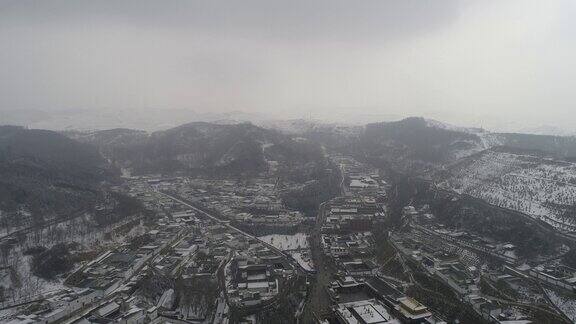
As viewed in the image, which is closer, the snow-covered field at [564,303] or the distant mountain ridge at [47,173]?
the snow-covered field at [564,303]

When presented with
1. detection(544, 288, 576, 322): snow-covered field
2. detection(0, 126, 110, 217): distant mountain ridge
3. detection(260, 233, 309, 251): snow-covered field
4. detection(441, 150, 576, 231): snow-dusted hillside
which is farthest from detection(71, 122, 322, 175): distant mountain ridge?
detection(544, 288, 576, 322): snow-covered field

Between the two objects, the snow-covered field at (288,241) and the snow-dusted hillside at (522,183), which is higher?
the snow-dusted hillside at (522,183)

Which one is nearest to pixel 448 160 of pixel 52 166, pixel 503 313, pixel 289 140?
pixel 289 140

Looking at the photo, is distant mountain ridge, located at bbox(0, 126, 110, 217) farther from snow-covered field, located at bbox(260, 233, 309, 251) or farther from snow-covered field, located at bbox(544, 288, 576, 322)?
snow-covered field, located at bbox(544, 288, 576, 322)

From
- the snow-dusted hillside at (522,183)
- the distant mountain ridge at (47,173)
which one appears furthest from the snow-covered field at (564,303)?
the distant mountain ridge at (47,173)

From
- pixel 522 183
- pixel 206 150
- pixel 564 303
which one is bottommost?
pixel 564 303

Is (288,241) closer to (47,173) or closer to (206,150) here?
(47,173)

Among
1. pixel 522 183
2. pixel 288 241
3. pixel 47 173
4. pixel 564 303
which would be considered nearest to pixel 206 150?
pixel 47 173

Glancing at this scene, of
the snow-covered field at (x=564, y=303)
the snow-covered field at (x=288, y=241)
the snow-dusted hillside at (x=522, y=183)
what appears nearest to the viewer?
the snow-covered field at (x=564, y=303)

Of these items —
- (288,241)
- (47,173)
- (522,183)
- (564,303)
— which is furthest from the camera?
(47,173)

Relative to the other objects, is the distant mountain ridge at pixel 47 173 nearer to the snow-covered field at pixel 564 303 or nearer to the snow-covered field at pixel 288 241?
the snow-covered field at pixel 288 241
